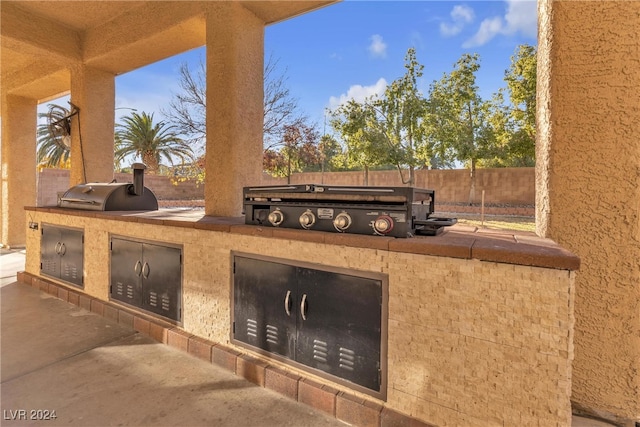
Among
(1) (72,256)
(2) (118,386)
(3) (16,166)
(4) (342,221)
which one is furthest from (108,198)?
(3) (16,166)

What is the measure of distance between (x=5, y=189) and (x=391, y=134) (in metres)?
10.4

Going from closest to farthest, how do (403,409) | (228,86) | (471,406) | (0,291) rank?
(471,406) → (403,409) → (228,86) → (0,291)

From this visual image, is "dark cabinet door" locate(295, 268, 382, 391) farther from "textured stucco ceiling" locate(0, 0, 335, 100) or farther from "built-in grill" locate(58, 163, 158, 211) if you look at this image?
"textured stucco ceiling" locate(0, 0, 335, 100)

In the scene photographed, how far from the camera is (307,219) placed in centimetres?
177

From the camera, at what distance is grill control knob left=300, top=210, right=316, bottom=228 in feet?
5.76

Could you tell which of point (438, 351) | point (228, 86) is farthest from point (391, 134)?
point (438, 351)

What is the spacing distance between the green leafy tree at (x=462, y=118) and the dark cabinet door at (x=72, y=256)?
10664mm

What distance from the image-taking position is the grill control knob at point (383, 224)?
1531 mm

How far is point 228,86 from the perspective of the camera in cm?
291

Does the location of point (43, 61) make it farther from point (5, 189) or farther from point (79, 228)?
point (79, 228)

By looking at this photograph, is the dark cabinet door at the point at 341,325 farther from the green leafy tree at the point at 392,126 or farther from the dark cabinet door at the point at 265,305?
the green leafy tree at the point at 392,126

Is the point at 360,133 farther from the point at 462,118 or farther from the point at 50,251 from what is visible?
the point at 50,251

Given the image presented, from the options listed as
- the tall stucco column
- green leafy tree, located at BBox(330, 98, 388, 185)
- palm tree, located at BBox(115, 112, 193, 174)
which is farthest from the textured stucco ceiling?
palm tree, located at BBox(115, 112, 193, 174)

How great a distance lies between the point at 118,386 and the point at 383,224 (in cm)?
186
